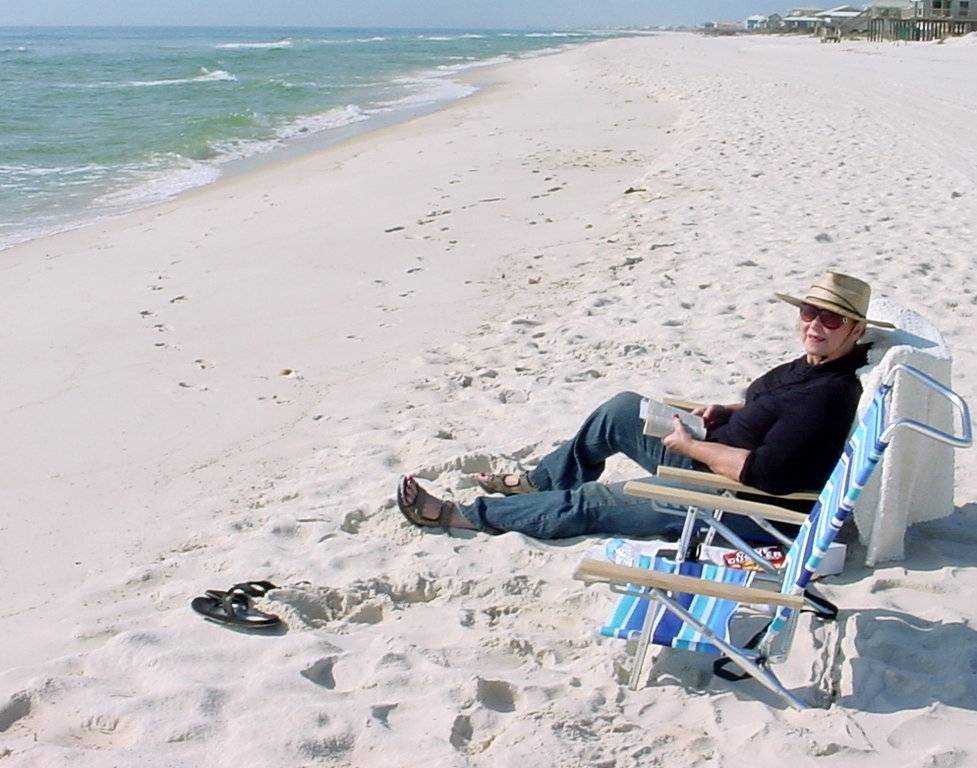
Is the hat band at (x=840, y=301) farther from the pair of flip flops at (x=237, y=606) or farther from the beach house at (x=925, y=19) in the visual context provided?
the beach house at (x=925, y=19)

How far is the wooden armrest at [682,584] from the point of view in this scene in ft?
8.69

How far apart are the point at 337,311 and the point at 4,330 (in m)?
2.12

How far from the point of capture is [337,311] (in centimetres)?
696

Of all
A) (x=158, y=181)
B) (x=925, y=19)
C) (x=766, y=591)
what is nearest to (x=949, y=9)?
(x=925, y=19)

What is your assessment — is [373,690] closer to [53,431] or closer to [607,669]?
[607,669]

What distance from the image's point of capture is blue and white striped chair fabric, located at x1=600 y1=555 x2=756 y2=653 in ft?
9.21

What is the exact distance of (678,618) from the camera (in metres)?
2.88

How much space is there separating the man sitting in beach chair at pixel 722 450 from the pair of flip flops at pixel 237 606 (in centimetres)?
68

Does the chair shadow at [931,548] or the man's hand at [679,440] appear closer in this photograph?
the chair shadow at [931,548]

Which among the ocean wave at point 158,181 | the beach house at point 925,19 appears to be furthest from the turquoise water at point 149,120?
the beach house at point 925,19

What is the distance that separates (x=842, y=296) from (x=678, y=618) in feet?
3.65

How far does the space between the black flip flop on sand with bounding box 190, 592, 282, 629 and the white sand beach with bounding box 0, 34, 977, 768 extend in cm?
5

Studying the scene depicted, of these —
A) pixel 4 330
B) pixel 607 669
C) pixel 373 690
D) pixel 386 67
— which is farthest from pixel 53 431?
pixel 386 67

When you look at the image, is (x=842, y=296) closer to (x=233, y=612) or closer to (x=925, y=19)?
(x=233, y=612)
